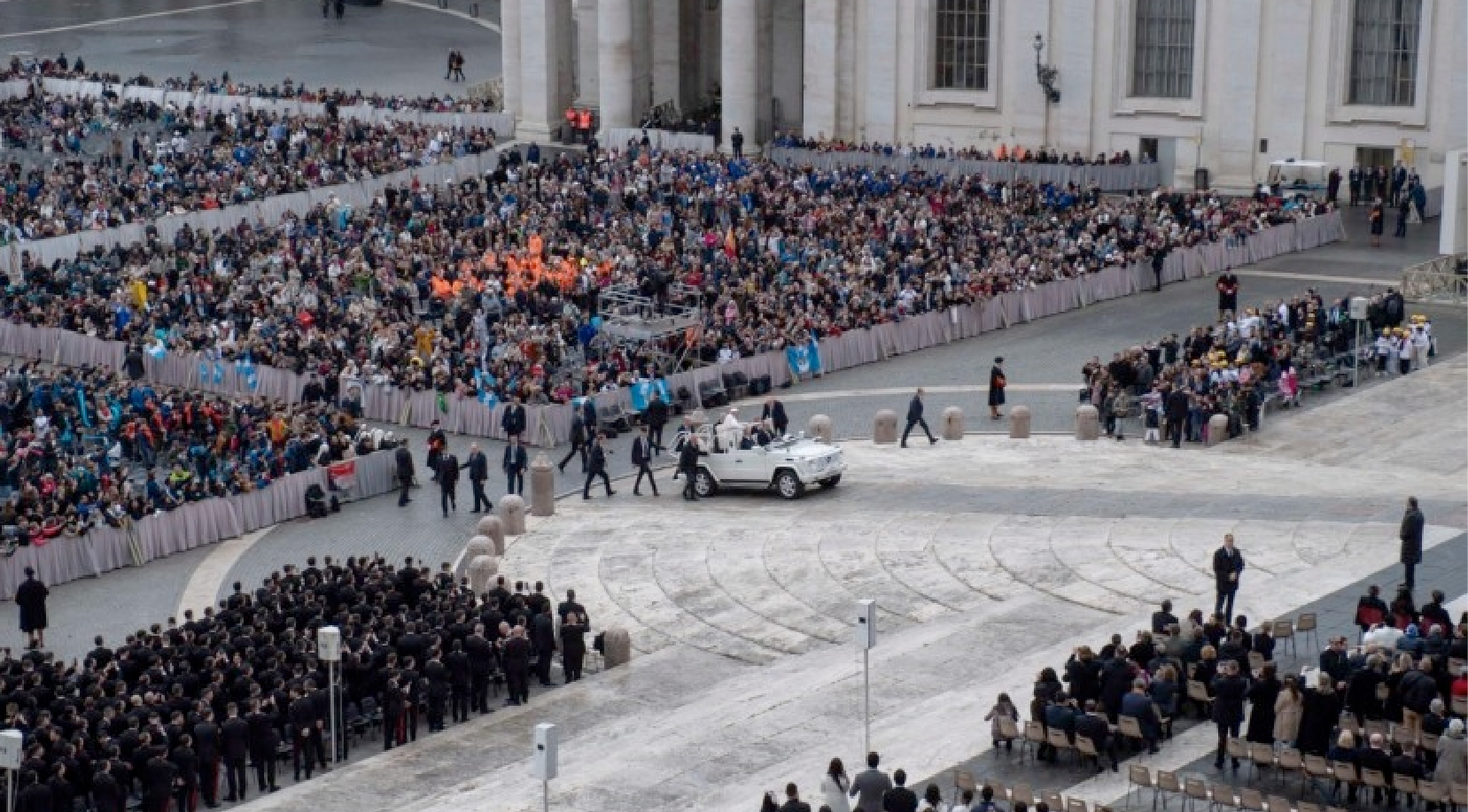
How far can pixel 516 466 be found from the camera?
1993 inches

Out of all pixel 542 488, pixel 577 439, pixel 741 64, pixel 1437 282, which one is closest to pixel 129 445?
pixel 577 439

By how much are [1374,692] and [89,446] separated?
101ft

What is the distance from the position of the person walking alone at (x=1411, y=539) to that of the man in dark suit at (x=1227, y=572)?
2.34 m

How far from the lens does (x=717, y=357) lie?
191 ft

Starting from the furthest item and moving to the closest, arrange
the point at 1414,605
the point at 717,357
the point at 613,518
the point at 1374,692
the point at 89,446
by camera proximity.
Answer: the point at 717,357 → the point at 89,446 → the point at 613,518 → the point at 1414,605 → the point at 1374,692

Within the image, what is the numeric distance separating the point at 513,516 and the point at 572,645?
868 cm

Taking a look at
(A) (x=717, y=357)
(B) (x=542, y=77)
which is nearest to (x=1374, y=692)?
(A) (x=717, y=357)

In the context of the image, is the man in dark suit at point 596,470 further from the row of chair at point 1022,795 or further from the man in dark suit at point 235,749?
the row of chair at point 1022,795

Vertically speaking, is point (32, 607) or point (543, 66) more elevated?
point (543, 66)

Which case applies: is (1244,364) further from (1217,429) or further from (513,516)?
(513,516)

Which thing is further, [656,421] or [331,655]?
[656,421]

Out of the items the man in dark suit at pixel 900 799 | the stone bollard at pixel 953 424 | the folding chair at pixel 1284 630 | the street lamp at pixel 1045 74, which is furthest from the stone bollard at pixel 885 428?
the street lamp at pixel 1045 74

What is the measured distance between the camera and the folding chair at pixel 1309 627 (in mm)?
34969

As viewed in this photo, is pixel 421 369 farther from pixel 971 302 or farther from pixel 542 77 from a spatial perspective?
pixel 542 77
